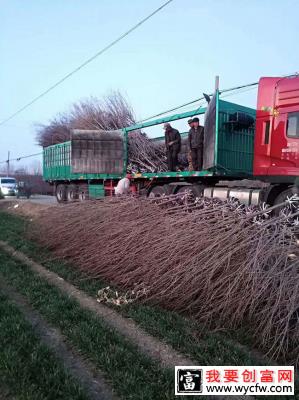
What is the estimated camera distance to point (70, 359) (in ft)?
11.7

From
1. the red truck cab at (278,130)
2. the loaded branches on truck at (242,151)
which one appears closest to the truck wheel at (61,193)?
the loaded branches on truck at (242,151)

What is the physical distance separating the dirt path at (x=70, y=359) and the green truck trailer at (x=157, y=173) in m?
4.76

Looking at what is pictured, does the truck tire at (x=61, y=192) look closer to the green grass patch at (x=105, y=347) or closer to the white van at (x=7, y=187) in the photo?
→ the green grass patch at (x=105, y=347)

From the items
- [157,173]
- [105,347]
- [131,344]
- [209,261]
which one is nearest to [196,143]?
[157,173]

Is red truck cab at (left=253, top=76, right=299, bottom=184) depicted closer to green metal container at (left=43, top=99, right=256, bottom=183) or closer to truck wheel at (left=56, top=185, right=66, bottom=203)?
green metal container at (left=43, top=99, right=256, bottom=183)

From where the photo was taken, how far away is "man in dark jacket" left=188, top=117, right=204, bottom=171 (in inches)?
447

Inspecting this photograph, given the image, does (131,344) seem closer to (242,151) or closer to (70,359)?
(70,359)

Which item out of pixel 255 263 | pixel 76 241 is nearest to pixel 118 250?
pixel 76 241

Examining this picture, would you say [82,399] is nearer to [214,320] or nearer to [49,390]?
[49,390]

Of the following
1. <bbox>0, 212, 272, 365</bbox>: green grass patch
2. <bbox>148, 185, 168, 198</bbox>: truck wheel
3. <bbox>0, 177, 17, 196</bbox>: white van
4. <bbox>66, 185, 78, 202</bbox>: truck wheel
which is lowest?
A: <bbox>0, 177, 17, 196</bbox>: white van

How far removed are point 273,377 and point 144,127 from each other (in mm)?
12261

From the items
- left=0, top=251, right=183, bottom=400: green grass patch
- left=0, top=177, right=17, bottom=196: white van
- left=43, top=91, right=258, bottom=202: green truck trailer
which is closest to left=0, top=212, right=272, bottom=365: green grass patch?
left=0, top=251, right=183, bottom=400: green grass patch

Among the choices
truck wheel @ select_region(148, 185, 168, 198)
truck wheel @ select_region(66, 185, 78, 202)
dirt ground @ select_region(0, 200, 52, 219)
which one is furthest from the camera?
truck wheel @ select_region(66, 185, 78, 202)

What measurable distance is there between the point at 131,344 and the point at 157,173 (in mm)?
8985
